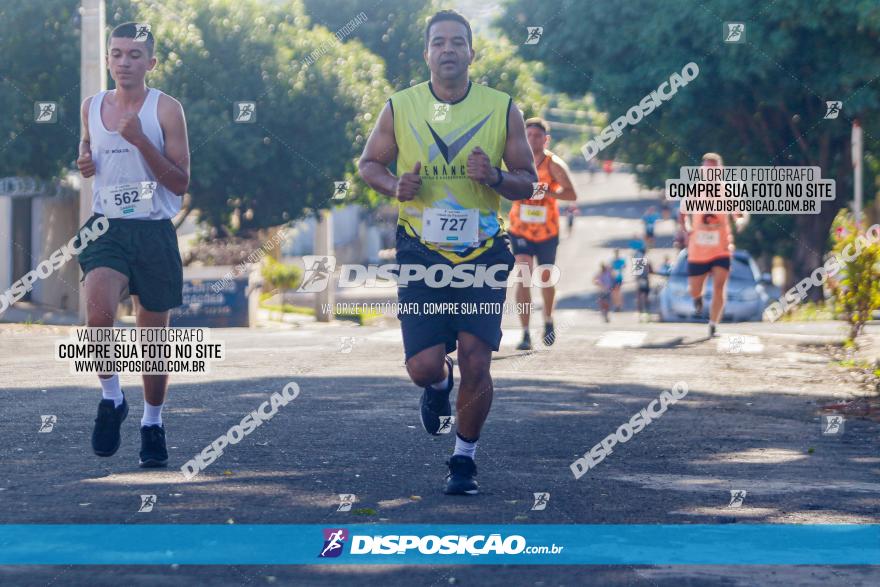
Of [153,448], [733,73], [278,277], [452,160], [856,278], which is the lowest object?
[153,448]

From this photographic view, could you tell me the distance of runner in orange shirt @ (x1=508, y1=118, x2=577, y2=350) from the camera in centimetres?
1331

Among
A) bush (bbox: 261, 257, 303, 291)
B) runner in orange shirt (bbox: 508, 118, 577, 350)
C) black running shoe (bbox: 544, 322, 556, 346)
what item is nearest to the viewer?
runner in orange shirt (bbox: 508, 118, 577, 350)

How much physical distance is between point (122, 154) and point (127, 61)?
1.45ft

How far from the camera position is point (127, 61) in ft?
23.1

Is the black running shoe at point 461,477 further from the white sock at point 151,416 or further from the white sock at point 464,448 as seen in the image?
the white sock at point 151,416

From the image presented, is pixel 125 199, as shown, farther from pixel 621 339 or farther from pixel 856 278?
pixel 621 339

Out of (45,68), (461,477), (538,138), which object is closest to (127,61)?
(461,477)

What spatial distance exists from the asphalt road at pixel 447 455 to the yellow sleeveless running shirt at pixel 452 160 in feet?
3.66

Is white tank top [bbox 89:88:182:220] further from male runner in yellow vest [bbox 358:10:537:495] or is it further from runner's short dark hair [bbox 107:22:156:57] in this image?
male runner in yellow vest [bbox 358:10:537:495]

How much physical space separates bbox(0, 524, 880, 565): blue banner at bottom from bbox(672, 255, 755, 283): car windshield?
23.1m

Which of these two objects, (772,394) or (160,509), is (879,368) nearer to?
(772,394)

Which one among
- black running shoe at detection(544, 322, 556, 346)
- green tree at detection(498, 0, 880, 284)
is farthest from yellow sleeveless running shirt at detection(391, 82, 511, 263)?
green tree at detection(498, 0, 880, 284)

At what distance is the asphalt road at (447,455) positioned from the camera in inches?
194

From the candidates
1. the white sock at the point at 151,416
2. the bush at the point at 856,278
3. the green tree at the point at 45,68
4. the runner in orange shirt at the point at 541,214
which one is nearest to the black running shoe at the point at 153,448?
the white sock at the point at 151,416
